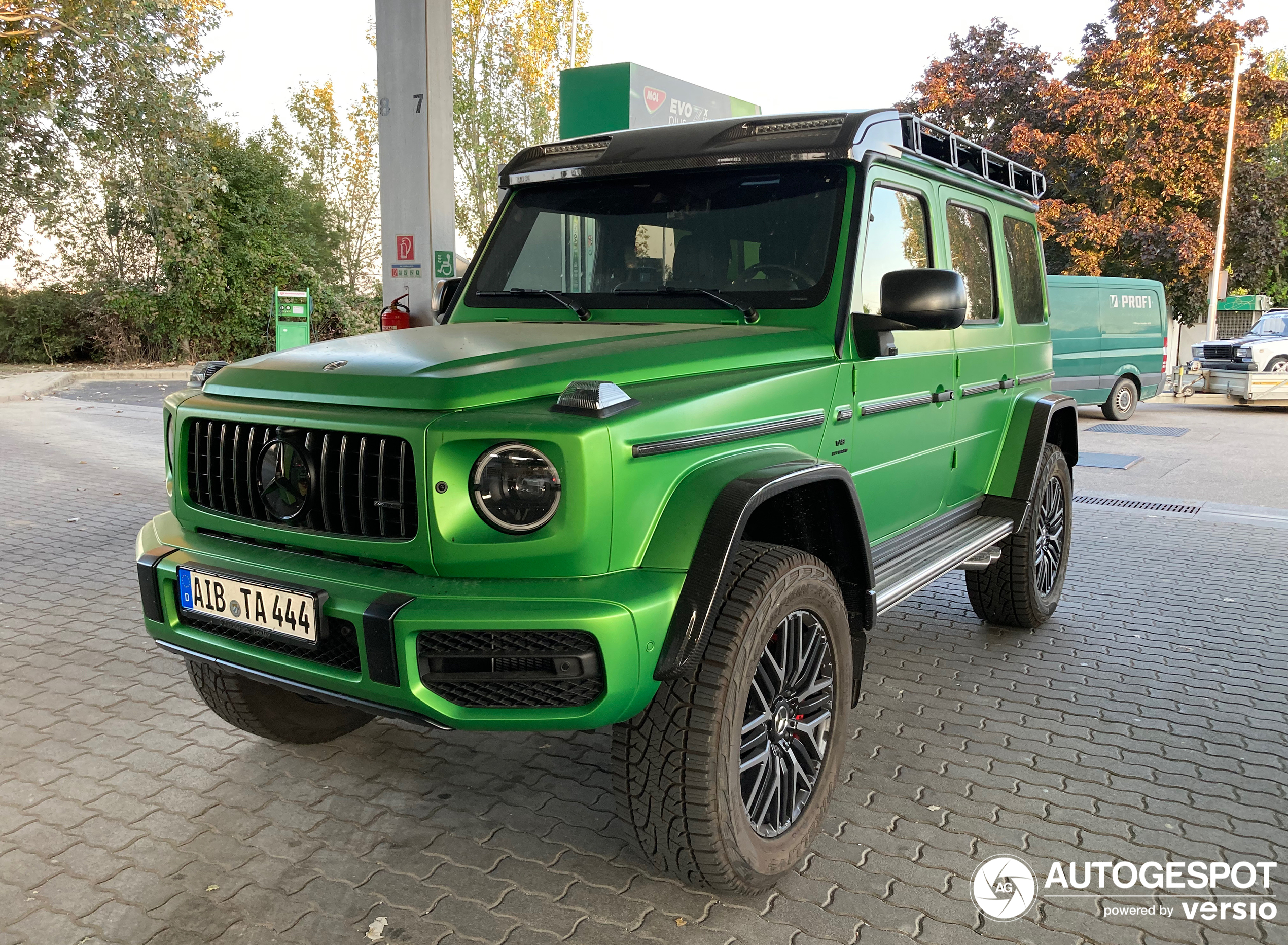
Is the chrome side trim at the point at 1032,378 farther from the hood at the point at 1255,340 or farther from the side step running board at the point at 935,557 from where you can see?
the hood at the point at 1255,340

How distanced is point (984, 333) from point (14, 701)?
4.50m

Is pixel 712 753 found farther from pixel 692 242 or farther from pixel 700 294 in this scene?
pixel 692 242

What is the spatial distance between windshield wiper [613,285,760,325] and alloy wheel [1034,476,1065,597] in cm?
249

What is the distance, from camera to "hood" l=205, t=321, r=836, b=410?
8.26 feet

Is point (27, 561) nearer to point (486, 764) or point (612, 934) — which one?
point (486, 764)

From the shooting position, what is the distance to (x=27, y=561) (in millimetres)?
6227

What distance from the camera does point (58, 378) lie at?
57.1 feet

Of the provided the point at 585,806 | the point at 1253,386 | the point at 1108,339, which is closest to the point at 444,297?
the point at 585,806

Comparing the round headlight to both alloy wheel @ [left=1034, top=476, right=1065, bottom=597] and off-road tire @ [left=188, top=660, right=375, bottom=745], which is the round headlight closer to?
off-road tire @ [left=188, top=660, right=375, bottom=745]

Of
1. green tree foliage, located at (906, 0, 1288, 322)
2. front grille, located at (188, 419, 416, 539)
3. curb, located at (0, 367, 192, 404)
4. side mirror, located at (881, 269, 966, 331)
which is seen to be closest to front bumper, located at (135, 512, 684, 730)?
front grille, located at (188, 419, 416, 539)

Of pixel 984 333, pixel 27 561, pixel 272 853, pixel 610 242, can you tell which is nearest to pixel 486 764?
pixel 272 853

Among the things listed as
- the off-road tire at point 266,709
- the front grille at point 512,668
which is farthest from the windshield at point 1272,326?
the front grille at point 512,668

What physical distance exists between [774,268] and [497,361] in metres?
1.17

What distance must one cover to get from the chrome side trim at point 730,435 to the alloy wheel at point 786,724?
0.52 metres
